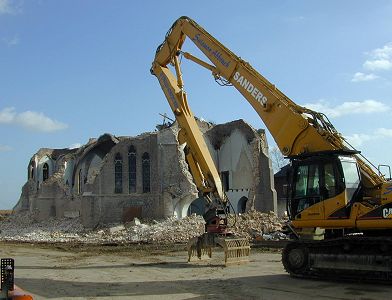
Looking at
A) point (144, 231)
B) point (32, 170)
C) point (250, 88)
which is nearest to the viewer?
point (250, 88)

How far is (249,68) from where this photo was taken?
13.9 m

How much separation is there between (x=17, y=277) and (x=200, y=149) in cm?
689

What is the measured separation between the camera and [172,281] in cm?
1206

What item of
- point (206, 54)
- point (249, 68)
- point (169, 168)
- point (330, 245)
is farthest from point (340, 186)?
point (169, 168)

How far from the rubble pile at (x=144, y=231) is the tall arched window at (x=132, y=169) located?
9.99ft

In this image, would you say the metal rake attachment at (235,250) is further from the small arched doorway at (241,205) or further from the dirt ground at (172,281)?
the small arched doorway at (241,205)

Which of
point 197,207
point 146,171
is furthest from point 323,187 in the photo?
point 197,207

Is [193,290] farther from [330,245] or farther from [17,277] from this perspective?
[17,277]

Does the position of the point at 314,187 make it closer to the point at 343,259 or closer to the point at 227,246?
the point at 343,259

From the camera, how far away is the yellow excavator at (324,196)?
1036 centimetres

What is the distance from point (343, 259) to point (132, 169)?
25.9 meters

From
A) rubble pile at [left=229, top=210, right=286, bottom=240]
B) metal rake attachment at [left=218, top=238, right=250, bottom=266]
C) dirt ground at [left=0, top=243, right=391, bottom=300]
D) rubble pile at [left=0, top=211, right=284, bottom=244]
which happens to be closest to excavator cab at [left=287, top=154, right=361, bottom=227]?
dirt ground at [left=0, top=243, right=391, bottom=300]

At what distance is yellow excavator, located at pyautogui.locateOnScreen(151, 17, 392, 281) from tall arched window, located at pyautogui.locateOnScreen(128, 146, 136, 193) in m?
22.2

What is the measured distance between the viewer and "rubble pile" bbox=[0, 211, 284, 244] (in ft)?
89.4
